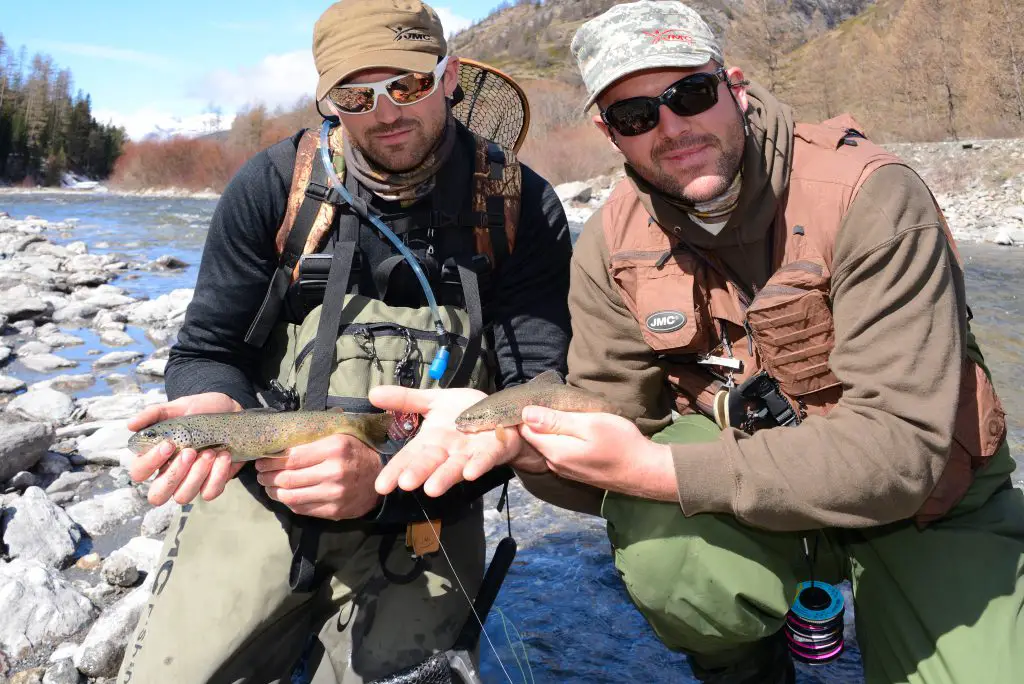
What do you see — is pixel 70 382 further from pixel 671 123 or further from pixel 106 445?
pixel 671 123

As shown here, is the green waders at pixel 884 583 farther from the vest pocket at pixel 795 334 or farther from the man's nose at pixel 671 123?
the man's nose at pixel 671 123

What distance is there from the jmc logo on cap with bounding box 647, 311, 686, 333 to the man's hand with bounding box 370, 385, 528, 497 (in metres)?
0.63

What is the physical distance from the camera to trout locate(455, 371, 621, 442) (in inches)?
103

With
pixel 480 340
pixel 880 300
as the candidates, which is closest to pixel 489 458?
pixel 480 340

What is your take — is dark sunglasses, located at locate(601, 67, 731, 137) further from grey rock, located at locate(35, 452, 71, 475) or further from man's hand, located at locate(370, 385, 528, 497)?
grey rock, located at locate(35, 452, 71, 475)

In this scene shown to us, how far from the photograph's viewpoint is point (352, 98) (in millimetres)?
3098

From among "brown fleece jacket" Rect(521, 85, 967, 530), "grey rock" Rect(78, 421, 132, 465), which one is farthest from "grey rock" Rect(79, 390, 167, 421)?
"brown fleece jacket" Rect(521, 85, 967, 530)

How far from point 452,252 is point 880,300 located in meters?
1.68

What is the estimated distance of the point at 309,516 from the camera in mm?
2893

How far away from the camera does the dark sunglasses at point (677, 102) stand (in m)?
2.62

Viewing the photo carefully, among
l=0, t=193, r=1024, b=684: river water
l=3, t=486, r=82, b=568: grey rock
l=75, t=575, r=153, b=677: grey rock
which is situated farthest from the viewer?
l=3, t=486, r=82, b=568: grey rock

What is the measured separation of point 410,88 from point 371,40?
239 mm

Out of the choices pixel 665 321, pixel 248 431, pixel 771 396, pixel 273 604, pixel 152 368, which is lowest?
pixel 152 368

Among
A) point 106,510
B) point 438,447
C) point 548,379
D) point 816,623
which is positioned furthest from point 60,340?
point 816,623
